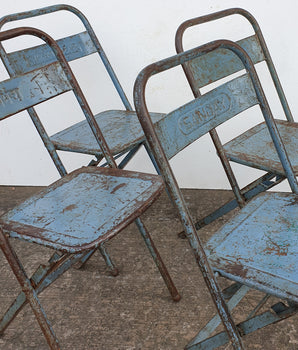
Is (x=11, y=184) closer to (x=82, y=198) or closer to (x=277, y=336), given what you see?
(x=82, y=198)

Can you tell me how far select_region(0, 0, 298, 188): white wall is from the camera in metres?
2.59

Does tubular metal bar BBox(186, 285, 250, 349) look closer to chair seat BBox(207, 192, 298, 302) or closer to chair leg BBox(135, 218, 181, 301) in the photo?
chair seat BBox(207, 192, 298, 302)

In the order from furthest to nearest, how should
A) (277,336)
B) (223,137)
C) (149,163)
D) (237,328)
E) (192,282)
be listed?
(149,163)
(223,137)
(192,282)
(277,336)
(237,328)

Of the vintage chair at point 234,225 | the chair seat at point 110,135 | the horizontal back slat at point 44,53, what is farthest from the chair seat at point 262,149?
the horizontal back slat at point 44,53

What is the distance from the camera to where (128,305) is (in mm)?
2102

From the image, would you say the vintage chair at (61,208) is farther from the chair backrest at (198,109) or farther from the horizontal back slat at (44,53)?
the horizontal back slat at (44,53)

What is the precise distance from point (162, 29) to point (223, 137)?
70 cm

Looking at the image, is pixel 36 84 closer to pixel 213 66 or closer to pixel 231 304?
pixel 213 66

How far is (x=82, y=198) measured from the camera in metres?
1.67

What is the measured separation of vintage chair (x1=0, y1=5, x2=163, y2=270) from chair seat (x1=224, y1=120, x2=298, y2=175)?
16.9 inches

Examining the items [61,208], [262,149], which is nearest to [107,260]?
[61,208]

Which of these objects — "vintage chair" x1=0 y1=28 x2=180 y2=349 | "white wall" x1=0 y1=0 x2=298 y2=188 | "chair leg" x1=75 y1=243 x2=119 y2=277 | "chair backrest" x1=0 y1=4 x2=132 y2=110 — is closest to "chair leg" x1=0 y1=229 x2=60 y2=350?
"vintage chair" x1=0 y1=28 x2=180 y2=349

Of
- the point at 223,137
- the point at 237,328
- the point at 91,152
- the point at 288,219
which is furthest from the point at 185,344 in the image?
the point at 223,137

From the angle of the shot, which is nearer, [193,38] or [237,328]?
[237,328]
